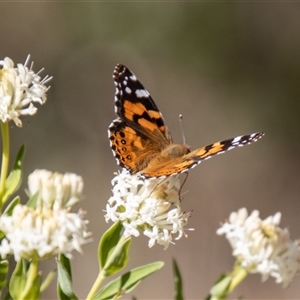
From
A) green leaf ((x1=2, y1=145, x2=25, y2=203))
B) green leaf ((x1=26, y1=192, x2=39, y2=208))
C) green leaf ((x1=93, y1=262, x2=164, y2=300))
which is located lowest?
green leaf ((x1=93, y1=262, x2=164, y2=300))

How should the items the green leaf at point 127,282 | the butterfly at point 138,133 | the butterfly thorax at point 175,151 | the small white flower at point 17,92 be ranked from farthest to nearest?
the butterfly thorax at point 175,151, the butterfly at point 138,133, the small white flower at point 17,92, the green leaf at point 127,282

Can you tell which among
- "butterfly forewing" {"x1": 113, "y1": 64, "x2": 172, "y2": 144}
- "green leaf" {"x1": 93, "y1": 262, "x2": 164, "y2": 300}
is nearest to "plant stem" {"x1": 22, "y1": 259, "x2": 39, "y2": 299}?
"green leaf" {"x1": 93, "y1": 262, "x2": 164, "y2": 300}

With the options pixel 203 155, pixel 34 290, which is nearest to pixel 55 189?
pixel 34 290

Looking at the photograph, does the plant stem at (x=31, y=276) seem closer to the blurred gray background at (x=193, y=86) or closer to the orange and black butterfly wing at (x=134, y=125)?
the orange and black butterfly wing at (x=134, y=125)

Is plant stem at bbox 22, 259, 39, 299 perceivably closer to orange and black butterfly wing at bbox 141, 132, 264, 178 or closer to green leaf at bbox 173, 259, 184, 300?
green leaf at bbox 173, 259, 184, 300

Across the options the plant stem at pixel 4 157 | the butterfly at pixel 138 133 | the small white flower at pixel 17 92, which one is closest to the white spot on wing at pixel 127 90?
the butterfly at pixel 138 133

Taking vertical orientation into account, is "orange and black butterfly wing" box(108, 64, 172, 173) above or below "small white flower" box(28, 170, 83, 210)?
above

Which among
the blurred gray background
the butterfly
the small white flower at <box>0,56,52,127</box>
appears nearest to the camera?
the small white flower at <box>0,56,52,127</box>
